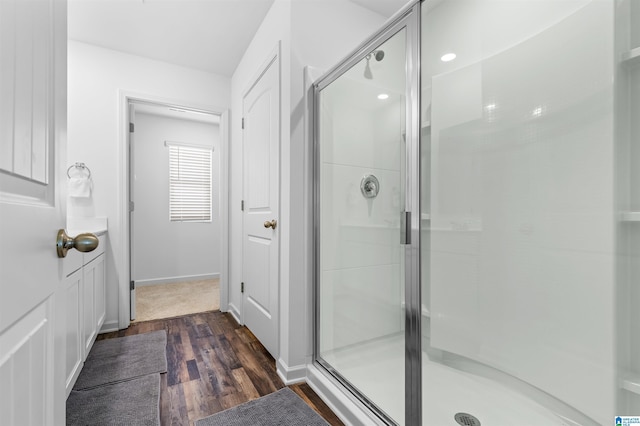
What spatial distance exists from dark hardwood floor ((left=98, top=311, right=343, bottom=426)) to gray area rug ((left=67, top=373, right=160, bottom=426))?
0.06 m

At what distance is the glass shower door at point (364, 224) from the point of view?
1.42 meters

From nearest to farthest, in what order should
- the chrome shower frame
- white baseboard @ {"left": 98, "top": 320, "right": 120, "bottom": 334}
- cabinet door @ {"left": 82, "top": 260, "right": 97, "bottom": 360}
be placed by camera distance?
the chrome shower frame, cabinet door @ {"left": 82, "top": 260, "right": 97, "bottom": 360}, white baseboard @ {"left": 98, "top": 320, "right": 120, "bottom": 334}

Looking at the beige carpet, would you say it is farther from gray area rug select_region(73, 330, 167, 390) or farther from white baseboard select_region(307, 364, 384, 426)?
white baseboard select_region(307, 364, 384, 426)

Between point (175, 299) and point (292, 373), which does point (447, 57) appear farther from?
point (175, 299)

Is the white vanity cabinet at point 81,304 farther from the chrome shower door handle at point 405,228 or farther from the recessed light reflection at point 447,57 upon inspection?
the recessed light reflection at point 447,57

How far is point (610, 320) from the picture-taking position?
131 cm

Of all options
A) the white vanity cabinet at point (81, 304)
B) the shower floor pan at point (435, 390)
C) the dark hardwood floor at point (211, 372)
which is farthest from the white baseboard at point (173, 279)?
the shower floor pan at point (435, 390)

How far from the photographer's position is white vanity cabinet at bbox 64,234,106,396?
5.08ft

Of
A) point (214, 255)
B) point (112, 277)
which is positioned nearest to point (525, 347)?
point (112, 277)

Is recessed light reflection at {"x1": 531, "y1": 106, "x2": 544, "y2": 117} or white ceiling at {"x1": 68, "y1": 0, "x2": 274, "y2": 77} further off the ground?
white ceiling at {"x1": 68, "y1": 0, "x2": 274, "y2": 77}

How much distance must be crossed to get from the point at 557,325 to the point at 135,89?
361cm

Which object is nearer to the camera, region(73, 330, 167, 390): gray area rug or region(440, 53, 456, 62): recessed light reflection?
region(440, 53, 456, 62): recessed light reflection

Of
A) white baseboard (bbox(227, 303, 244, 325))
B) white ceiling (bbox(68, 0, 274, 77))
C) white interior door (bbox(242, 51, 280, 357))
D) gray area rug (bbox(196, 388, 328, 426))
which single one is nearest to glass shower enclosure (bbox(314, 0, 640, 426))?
gray area rug (bbox(196, 388, 328, 426))

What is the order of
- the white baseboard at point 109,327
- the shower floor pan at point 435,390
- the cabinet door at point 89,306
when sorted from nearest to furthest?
the shower floor pan at point 435,390 → the cabinet door at point 89,306 → the white baseboard at point 109,327
